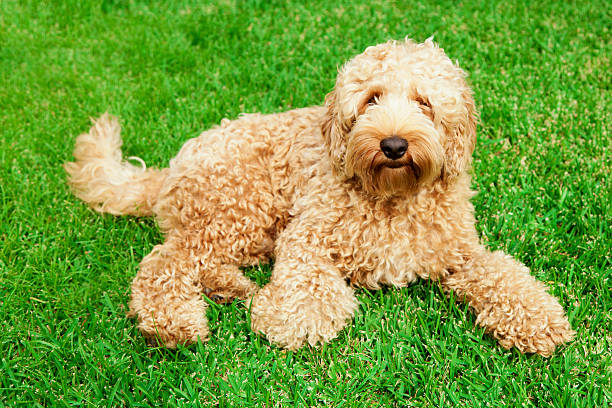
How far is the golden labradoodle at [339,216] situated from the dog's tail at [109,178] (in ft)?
0.48

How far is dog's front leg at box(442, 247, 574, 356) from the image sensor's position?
9.73ft

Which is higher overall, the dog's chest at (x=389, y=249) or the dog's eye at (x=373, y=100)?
the dog's eye at (x=373, y=100)

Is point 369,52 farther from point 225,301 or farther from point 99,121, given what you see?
point 99,121

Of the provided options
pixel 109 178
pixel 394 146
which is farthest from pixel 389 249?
pixel 109 178

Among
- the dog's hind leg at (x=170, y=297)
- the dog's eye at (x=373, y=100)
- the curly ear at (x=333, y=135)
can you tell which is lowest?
the dog's hind leg at (x=170, y=297)

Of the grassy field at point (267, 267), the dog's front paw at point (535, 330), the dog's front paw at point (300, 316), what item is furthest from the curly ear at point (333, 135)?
the dog's front paw at point (535, 330)

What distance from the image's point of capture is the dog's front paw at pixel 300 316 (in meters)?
3.09

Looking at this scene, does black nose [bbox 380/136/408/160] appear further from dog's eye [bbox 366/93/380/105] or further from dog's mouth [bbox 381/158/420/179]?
dog's eye [bbox 366/93/380/105]

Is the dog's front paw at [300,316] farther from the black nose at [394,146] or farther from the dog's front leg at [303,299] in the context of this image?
the black nose at [394,146]

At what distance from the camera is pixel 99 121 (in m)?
4.19

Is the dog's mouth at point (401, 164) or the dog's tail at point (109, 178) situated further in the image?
the dog's tail at point (109, 178)

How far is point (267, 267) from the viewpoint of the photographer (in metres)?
3.73

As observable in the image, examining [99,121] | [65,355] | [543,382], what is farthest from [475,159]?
[65,355]

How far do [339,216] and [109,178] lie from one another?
167 cm
